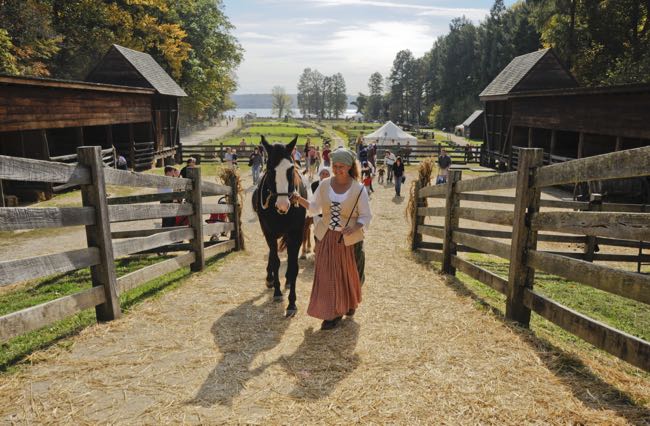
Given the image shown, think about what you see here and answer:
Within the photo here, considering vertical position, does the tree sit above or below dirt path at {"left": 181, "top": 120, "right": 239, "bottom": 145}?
above

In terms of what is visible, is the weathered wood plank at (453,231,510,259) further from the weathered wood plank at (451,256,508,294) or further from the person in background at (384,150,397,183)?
the person in background at (384,150,397,183)

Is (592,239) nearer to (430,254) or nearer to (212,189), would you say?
(430,254)

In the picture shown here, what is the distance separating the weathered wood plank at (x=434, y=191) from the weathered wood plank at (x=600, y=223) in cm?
324

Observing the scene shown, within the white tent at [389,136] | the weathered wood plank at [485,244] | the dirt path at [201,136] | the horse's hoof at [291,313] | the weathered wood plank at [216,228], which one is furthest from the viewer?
the dirt path at [201,136]

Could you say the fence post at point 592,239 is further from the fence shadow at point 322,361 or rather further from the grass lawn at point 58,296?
the grass lawn at point 58,296

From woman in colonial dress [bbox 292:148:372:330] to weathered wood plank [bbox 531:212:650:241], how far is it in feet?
5.84

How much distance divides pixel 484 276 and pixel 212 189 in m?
4.80

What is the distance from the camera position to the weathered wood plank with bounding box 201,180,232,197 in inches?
304

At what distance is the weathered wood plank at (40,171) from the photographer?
369 centimetres

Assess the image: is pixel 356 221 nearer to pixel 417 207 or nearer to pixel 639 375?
pixel 639 375

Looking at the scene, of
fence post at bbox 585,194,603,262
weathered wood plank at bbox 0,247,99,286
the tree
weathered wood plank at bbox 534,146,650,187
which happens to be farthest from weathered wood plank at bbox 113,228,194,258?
the tree

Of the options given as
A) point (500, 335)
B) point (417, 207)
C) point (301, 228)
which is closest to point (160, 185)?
point (301, 228)

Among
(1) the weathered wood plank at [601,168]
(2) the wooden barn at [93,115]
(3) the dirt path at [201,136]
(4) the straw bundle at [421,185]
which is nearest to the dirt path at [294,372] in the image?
(1) the weathered wood plank at [601,168]

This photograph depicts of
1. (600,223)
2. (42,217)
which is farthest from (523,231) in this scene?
(42,217)
